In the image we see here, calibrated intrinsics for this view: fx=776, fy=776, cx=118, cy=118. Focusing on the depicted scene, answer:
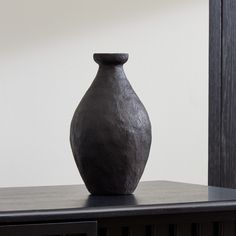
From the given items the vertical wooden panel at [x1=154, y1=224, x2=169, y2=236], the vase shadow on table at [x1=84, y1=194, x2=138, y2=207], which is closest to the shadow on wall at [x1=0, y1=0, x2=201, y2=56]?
the vase shadow on table at [x1=84, y1=194, x2=138, y2=207]

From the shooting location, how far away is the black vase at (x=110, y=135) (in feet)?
4.83

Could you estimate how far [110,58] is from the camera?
153 cm

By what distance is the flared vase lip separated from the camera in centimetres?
153

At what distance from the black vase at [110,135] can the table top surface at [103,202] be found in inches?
1.5

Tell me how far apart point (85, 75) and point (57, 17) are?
22cm

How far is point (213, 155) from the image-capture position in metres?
2.18

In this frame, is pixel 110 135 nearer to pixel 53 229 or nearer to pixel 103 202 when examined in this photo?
pixel 103 202

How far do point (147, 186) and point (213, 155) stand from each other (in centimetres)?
51

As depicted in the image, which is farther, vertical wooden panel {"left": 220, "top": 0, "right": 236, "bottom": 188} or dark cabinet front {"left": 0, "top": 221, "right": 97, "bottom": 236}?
vertical wooden panel {"left": 220, "top": 0, "right": 236, "bottom": 188}

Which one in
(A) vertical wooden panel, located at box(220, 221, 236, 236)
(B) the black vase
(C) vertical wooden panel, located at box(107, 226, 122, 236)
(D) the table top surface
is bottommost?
(A) vertical wooden panel, located at box(220, 221, 236, 236)

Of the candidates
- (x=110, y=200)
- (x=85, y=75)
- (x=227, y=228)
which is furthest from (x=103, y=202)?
(x=85, y=75)

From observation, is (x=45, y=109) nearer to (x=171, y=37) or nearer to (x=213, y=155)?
Answer: (x=171, y=37)

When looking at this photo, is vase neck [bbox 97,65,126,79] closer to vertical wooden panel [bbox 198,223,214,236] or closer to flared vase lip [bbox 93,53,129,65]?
flared vase lip [bbox 93,53,129,65]

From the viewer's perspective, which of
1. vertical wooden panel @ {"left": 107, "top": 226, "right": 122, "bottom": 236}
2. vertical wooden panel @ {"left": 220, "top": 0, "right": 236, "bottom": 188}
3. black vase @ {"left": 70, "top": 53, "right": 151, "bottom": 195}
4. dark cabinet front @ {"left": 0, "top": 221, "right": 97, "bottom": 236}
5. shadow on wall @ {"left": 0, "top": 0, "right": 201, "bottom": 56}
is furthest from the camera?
shadow on wall @ {"left": 0, "top": 0, "right": 201, "bottom": 56}
